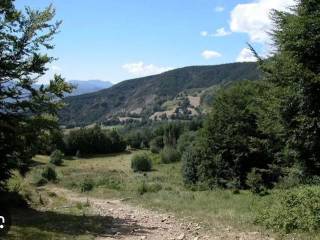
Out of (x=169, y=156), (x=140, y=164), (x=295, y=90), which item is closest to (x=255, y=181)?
(x=295, y=90)

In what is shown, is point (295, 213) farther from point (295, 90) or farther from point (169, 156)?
point (169, 156)

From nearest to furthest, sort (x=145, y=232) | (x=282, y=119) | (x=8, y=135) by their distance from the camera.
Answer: (x=145, y=232) → (x=8, y=135) → (x=282, y=119)

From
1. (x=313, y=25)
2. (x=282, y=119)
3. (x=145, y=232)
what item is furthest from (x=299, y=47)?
(x=145, y=232)

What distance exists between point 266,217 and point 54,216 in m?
8.22

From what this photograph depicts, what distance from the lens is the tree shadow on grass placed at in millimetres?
14781

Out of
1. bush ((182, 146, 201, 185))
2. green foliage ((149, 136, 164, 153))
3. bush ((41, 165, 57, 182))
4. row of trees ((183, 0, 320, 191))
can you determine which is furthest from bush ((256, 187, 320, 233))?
green foliage ((149, 136, 164, 153))

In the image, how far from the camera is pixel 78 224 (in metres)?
16.0

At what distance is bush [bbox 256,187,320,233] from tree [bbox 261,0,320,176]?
14.6 ft

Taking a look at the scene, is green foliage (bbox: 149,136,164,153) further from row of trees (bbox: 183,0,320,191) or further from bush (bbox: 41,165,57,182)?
row of trees (bbox: 183,0,320,191)

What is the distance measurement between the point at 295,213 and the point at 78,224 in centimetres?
722

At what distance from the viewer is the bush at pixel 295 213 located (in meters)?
13.9

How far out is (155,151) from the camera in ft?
392

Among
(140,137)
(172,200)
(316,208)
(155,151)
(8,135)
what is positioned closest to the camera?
(316,208)

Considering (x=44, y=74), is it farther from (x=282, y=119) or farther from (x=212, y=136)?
(x=212, y=136)
